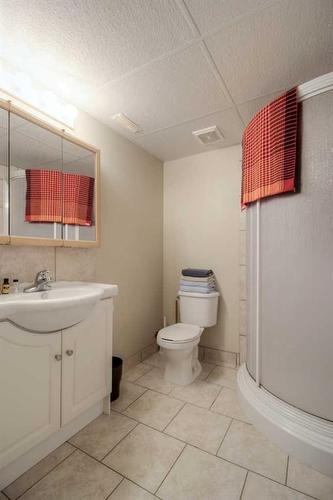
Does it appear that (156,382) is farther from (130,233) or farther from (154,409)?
(130,233)

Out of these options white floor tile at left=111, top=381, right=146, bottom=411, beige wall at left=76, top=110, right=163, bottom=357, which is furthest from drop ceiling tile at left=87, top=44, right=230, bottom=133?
white floor tile at left=111, top=381, right=146, bottom=411

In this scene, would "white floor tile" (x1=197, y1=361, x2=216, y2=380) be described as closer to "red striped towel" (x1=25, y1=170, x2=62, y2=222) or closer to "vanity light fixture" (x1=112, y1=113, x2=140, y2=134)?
"red striped towel" (x1=25, y1=170, x2=62, y2=222)

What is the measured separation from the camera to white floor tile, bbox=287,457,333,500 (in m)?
1.05

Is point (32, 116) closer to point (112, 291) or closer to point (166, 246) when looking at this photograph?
point (112, 291)

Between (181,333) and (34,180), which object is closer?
(34,180)

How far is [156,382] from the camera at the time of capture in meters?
1.99

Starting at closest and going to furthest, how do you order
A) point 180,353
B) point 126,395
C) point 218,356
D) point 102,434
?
1. point 102,434
2. point 126,395
3. point 180,353
4. point 218,356

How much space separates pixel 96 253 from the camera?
1.94 metres

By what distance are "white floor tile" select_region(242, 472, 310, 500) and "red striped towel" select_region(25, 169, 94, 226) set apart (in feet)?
5.74

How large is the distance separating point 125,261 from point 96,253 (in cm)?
36

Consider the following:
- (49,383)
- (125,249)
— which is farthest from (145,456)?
(125,249)

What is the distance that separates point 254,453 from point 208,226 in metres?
1.81

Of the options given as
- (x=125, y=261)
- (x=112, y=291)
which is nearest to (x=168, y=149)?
(x=125, y=261)

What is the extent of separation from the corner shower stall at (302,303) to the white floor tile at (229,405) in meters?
0.10
